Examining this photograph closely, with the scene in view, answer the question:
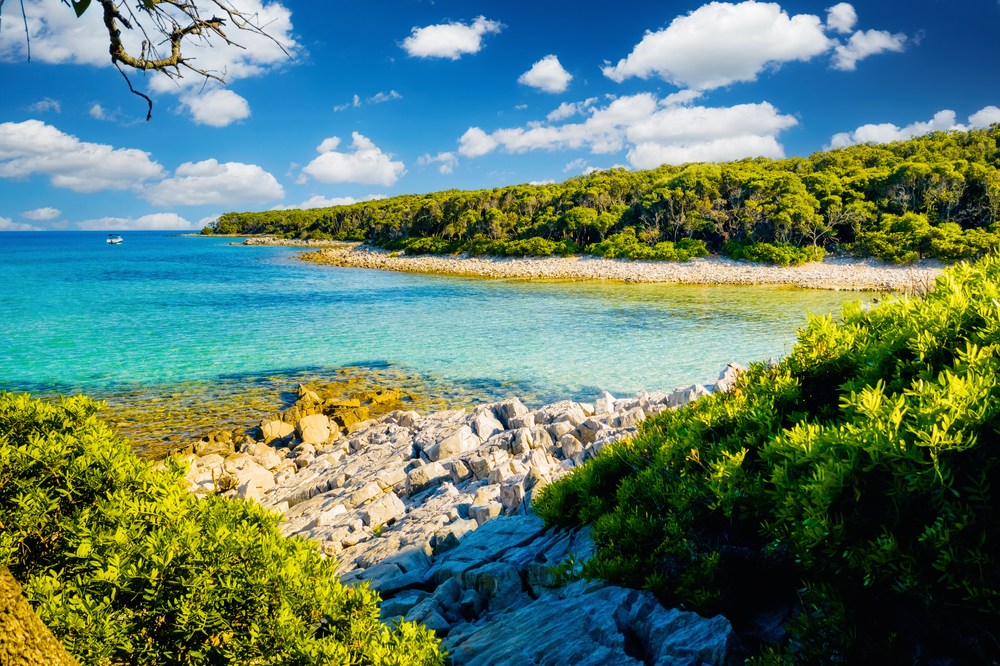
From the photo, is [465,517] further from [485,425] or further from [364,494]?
[485,425]

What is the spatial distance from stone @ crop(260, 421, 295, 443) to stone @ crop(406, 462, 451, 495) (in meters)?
5.03

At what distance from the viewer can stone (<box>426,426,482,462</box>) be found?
9.64m

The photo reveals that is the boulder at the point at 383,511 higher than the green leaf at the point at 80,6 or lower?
lower

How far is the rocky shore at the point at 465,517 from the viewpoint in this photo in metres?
3.39

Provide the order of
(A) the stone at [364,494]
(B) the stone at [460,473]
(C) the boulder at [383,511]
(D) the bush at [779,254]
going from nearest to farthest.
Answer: (C) the boulder at [383,511]
(A) the stone at [364,494]
(B) the stone at [460,473]
(D) the bush at [779,254]

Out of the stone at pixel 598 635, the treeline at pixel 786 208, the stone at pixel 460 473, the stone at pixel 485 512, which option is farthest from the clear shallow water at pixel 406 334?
the treeline at pixel 786 208

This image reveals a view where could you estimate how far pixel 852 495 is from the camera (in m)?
2.35

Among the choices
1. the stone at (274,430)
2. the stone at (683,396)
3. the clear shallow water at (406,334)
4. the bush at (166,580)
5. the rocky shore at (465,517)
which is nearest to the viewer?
the bush at (166,580)

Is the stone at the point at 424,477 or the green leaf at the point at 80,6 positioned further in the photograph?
the stone at the point at 424,477

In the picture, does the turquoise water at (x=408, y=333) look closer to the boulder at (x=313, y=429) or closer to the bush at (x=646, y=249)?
the boulder at (x=313, y=429)

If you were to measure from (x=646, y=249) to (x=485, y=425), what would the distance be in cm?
4691

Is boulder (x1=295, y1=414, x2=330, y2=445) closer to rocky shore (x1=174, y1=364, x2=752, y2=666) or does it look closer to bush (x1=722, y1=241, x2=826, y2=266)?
rocky shore (x1=174, y1=364, x2=752, y2=666)

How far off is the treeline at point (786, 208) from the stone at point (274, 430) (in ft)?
154

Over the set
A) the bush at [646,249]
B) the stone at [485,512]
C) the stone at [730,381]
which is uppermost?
the bush at [646,249]
